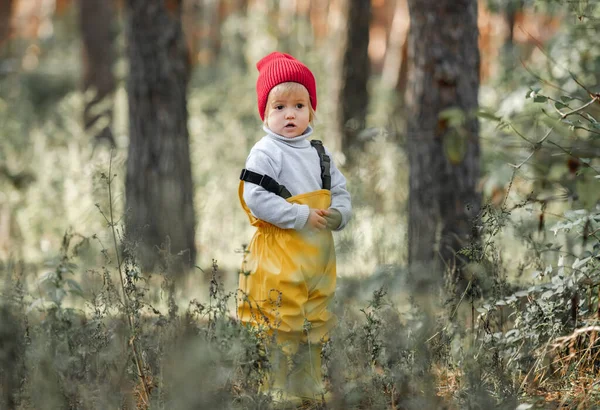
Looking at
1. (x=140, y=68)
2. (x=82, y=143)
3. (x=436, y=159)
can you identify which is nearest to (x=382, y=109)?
(x=82, y=143)

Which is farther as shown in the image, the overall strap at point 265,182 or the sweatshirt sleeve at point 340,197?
the sweatshirt sleeve at point 340,197

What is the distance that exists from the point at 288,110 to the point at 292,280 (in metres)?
0.81

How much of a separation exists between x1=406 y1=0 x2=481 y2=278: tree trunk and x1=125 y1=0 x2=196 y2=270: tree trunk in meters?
2.66

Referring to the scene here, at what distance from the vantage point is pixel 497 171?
6.36 m

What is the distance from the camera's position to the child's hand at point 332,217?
3779 mm

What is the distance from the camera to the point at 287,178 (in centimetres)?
380

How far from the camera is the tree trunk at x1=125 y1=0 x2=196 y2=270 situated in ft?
25.8

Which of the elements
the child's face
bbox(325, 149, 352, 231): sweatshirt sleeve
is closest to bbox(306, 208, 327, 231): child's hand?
bbox(325, 149, 352, 231): sweatshirt sleeve

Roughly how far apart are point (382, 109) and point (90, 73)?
757cm

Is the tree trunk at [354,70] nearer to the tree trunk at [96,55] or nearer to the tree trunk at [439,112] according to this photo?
the tree trunk at [439,112]

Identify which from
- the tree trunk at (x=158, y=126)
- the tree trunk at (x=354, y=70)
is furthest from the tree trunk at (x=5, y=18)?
the tree trunk at (x=158, y=126)

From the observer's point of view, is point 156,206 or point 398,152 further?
point 398,152

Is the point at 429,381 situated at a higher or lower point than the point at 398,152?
lower

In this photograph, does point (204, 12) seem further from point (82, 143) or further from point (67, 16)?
point (82, 143)
